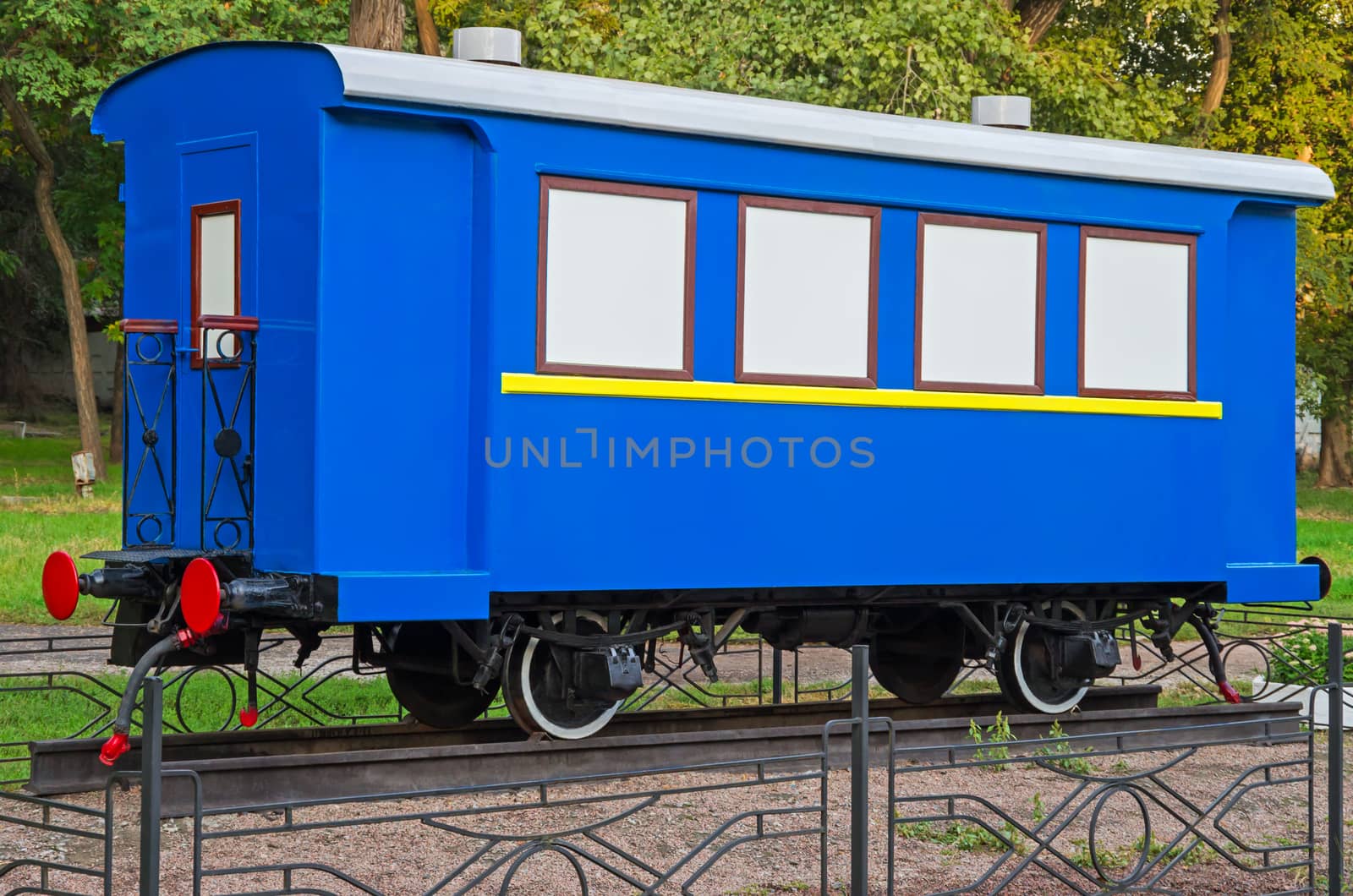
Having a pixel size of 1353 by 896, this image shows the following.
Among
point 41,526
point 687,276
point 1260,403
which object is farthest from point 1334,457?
point 687,276

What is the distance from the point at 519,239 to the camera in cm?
827

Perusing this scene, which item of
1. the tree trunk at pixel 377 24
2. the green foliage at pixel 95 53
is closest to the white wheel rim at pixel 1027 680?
the tree trunk at pixel 377 24

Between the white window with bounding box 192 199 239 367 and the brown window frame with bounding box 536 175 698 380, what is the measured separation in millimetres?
1390

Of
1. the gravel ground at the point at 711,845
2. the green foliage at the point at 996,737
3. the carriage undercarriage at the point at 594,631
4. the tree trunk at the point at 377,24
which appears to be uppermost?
the tree trunk at the point at 377,24

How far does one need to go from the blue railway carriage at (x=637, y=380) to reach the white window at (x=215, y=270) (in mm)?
20

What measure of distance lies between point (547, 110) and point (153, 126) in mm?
2141

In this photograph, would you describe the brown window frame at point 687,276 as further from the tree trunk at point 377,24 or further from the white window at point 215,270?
the tree trunk at point 377,24

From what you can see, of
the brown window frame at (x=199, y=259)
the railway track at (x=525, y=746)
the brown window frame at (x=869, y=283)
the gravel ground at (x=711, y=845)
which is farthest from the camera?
the brown window frame at (x=869, y=283)

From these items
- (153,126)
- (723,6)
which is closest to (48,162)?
(723,6)

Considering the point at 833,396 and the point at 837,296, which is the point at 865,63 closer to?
the point at 837,296

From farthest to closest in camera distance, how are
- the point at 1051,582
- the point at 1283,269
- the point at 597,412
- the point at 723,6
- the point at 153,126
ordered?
the point at 723,6 → the point at 1283,269 → the point at 1051,582 → the point at 153,126 → the point at 597,412

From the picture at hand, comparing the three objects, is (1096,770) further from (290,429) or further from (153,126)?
(153,126)

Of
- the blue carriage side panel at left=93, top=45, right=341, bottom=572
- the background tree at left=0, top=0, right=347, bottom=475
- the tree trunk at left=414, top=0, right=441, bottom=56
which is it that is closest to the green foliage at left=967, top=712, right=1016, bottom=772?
the blue carriage side panel at left=93, top=45, right=341, bottom=572

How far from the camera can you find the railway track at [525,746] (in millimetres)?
7734
